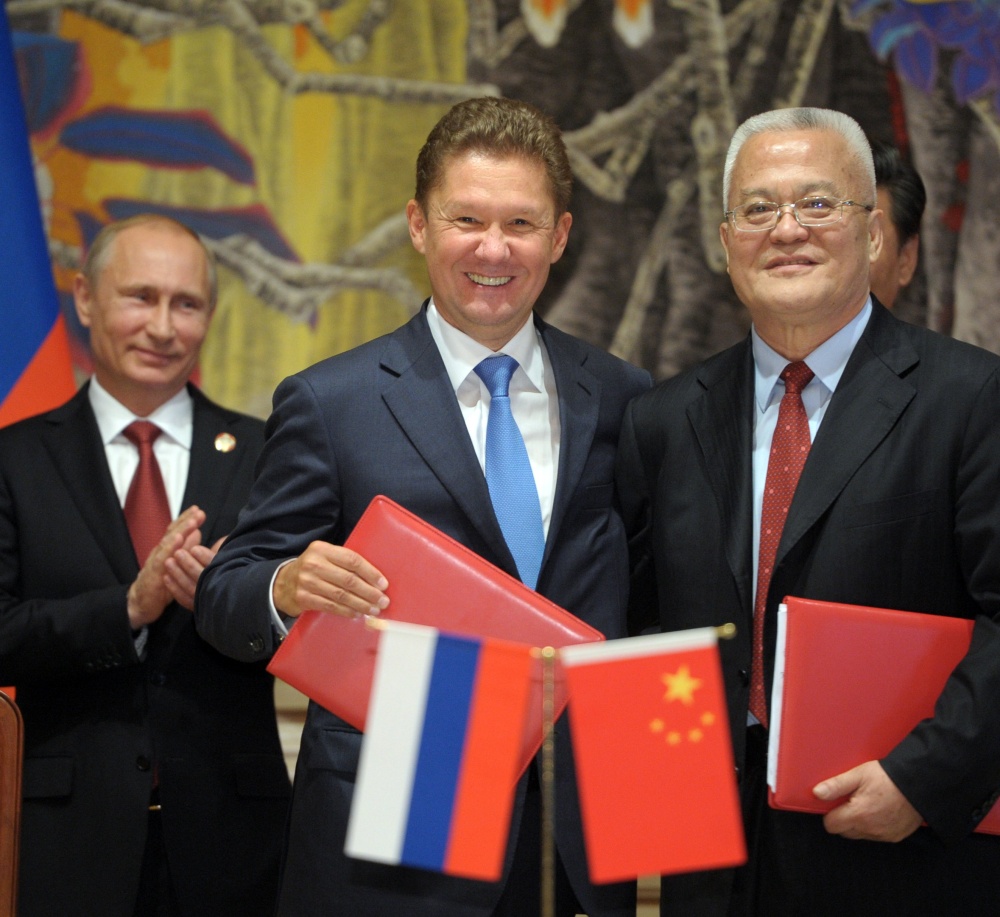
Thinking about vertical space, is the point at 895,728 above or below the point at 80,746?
above

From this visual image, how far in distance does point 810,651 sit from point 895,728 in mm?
208

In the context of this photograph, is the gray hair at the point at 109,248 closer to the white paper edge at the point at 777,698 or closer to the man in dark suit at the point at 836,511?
the man in dark suit at the point at 836,511

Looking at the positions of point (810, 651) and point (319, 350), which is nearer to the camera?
point (810, 651)

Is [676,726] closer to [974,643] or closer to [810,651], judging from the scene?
[810,651]

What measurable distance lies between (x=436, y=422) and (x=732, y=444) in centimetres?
55

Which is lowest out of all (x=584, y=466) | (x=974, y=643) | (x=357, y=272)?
(x=974, y=643)

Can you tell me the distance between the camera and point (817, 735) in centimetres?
202

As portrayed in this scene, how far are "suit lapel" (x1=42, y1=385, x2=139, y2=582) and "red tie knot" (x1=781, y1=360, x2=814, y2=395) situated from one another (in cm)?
155

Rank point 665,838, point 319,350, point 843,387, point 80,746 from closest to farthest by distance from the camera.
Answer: point 665,838 → point 843,387 → point 80,746 → point 319,350

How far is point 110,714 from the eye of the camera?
2822 millimetres

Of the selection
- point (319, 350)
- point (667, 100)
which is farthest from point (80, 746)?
point (667, 100)

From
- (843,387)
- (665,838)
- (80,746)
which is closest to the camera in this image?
(665,838)

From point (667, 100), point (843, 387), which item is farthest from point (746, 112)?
point (843, 387)

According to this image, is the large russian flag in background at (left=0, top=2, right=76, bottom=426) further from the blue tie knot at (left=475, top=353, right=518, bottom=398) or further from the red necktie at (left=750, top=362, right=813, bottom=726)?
the red necktie at (left=750, top=362, right=813, bottom=726)
